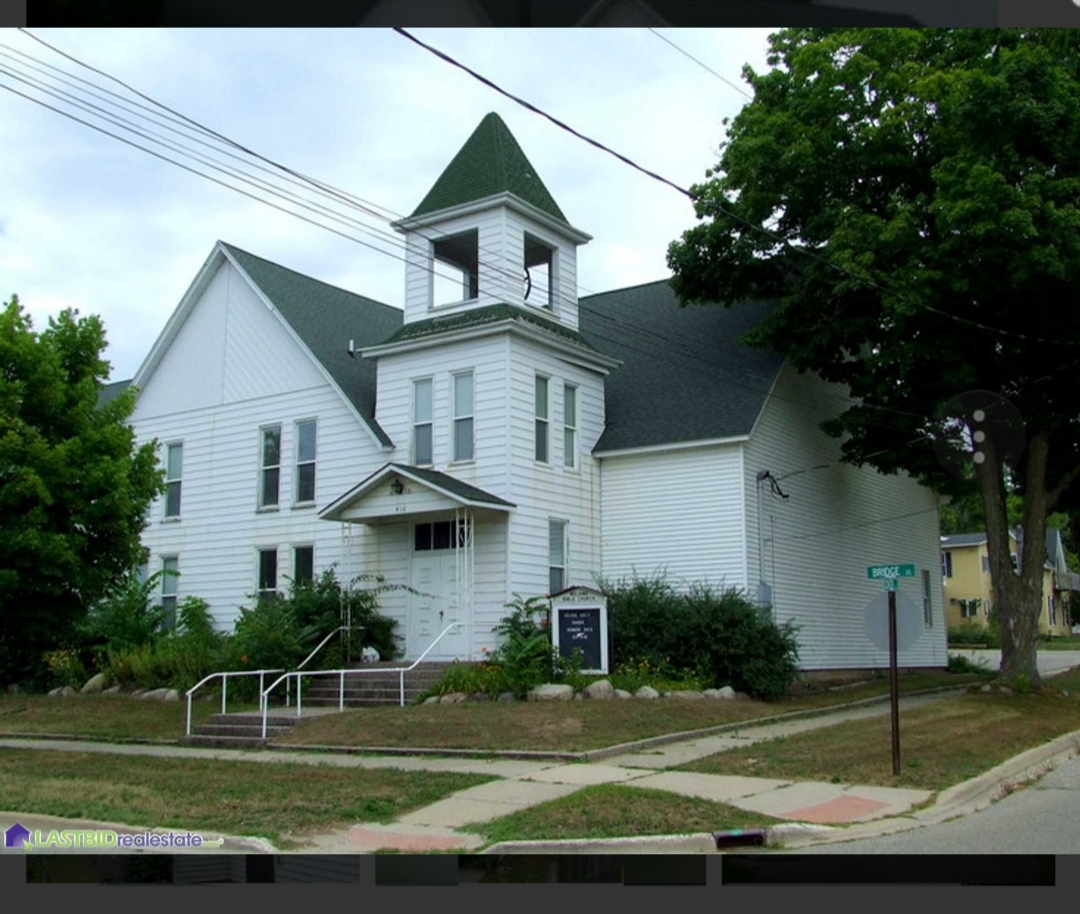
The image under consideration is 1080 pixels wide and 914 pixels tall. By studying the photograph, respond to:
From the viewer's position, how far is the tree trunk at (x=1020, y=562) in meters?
23.1

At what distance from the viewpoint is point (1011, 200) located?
63.1 ft

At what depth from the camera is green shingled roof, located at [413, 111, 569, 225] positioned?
23.6 metres

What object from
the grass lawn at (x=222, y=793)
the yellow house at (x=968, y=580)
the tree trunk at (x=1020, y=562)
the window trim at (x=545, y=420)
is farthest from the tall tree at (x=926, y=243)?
the yellow house at (x=968, y=580)

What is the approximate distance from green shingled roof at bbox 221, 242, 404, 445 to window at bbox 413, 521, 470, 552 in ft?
6.75

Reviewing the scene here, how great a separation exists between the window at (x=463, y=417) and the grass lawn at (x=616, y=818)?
475 inches

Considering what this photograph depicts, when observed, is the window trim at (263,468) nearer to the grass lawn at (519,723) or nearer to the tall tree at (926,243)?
the grass lawn at (519,723)

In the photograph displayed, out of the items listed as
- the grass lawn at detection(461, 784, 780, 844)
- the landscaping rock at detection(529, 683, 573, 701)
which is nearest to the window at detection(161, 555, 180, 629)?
the landscaping rock at detection(529, 683, 573, 701)

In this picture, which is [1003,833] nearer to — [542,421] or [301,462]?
[542,421]

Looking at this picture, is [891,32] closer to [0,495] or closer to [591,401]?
[591,401]

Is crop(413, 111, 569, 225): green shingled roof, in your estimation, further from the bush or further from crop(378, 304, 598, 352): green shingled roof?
the bush

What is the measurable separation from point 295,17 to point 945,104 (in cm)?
1685

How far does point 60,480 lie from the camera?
15.6 metres

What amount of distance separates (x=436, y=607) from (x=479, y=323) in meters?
5.55

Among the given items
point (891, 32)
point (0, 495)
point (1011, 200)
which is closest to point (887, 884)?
point (0, 495)
